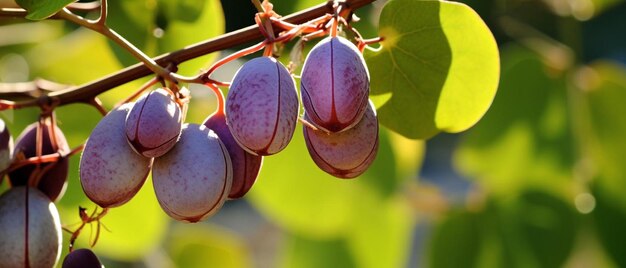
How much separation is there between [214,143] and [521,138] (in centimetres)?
38

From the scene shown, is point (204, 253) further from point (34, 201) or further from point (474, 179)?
point (34, 201)

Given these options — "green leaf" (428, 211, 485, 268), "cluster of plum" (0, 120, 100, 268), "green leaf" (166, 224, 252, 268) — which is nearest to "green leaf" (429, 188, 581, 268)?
"green leaf" (428, 211, 485, 268)

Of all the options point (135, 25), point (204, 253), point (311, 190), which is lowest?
point (204, 253)

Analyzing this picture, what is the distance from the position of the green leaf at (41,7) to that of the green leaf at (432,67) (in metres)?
0.11

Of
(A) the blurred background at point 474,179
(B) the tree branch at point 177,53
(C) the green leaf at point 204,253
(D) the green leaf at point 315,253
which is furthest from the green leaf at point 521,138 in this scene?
(B) the tree branch at point 177,53

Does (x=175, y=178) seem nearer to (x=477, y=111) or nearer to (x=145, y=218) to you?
(x=477, y=111)

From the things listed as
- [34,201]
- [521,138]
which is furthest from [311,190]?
[34,201]

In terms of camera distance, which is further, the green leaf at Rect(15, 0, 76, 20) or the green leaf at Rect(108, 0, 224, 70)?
the green leaf at Rect(108, 0, 224, 70)

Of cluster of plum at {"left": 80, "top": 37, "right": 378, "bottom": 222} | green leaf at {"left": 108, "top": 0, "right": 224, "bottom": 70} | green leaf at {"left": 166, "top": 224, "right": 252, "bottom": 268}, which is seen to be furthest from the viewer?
green leaf at {"left": 166, "top": 224, "right": 252, "bottom": 268}

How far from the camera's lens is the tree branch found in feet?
1.12

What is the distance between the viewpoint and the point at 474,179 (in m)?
0.67

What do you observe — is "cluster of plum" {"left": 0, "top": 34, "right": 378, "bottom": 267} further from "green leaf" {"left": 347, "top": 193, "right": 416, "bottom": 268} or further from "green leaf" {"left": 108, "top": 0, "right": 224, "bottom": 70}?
"green leaf" {"left": 347, "top": 193, "right": 416, "bottom": 268}

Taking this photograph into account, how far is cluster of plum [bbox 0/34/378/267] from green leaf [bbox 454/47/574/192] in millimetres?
336

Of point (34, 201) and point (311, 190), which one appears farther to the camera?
point (311, 190)
